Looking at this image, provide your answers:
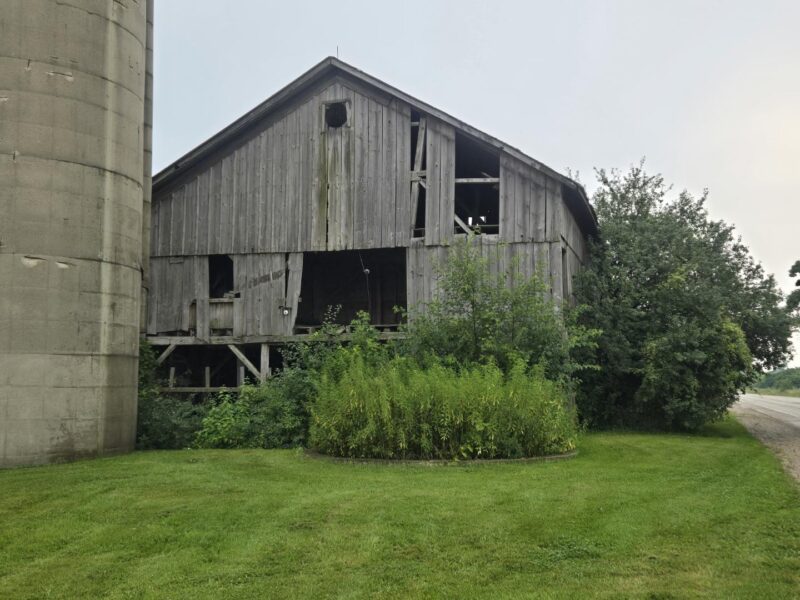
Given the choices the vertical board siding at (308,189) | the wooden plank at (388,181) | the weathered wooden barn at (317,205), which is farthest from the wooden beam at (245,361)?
the wooden plank at (388,181)

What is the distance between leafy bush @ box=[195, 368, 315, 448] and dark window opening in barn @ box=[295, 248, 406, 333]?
860 centimetres

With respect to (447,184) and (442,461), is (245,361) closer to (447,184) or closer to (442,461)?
(447,184)

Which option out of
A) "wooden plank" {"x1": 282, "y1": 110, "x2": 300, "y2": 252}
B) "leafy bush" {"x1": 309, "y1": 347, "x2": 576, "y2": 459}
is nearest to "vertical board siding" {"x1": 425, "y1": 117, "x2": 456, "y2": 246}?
"wooden plank" {"x1": 282, "y1": 110, "x2": 300, "y2": 252}

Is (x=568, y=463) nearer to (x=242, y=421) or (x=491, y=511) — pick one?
(x=491, y=511)

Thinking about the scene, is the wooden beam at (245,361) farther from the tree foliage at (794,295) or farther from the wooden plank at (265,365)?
the tree foliage at (794,295)

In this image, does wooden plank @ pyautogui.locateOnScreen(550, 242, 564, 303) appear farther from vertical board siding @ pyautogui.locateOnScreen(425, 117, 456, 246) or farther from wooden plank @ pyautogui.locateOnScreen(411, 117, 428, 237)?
wooden plank @ pyautogui.locateOnScreen(411, 117, 428, 237)

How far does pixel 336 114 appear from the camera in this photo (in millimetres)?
21688

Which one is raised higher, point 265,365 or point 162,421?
point 265,365

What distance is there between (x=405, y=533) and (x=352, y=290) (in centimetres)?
1863

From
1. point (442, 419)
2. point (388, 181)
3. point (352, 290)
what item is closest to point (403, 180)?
point (388, 181)

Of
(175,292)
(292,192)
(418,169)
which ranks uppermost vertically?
(418,169)

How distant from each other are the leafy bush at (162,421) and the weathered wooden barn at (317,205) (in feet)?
8.19

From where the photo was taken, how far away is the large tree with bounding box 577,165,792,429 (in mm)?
20703

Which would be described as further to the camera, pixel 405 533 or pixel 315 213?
pixel 315 213
